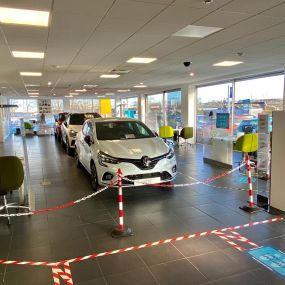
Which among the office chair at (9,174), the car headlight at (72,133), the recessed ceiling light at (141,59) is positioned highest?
the recessed ceiling light at (141,59)

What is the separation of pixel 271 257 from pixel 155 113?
14724 mm

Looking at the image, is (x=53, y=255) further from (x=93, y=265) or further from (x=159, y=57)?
(x=159, y=57)

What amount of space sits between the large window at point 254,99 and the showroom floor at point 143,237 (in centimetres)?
453

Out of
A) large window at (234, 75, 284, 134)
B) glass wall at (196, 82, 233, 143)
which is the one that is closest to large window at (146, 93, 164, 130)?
glass wall at (196, 82, 233, 143)

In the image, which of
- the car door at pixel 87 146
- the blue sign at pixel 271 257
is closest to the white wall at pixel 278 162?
the blue sign at pixel 271 257

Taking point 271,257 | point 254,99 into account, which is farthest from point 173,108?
point 271,257

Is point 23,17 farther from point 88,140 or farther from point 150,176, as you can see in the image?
point 150,176

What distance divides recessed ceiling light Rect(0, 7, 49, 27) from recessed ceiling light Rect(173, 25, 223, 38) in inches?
82.6

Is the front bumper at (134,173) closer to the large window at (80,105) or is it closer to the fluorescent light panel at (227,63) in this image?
the fluorescent light panel at (227,63)

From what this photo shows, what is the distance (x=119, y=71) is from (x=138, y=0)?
5.75m

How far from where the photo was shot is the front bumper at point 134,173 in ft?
15.9

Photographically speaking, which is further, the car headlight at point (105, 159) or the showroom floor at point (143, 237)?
the car headlight at point (105, 159)

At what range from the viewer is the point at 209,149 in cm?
830

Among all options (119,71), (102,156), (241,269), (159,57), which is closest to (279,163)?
(241,269)
